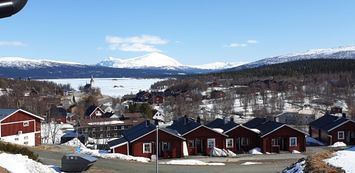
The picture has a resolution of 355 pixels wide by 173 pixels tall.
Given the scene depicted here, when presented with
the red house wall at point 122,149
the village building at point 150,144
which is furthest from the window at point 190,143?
the red house wall at point 122,149

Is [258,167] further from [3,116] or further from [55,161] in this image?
[3,116]

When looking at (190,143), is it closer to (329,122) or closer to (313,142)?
(313,142)

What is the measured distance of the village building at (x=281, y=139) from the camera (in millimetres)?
38603

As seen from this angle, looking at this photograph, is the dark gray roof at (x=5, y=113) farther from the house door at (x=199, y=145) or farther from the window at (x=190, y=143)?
the house door at (x=199, y=145)

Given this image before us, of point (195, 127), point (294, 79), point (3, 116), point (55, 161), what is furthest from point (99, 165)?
point (294, 79)

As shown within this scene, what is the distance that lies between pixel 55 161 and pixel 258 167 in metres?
11.9

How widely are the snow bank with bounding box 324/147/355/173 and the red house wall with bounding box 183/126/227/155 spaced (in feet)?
66.1

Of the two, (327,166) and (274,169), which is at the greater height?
(327,166)

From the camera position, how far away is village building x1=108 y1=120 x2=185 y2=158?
35094 mm

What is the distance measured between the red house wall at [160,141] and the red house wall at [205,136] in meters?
1.80

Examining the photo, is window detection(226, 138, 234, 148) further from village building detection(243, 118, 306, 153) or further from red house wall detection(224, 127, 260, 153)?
village building detection(243, 118, 306, 153)


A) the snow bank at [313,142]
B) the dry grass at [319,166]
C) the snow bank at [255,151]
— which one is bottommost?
the snow bank at [313,142]

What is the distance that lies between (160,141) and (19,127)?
13273 mm

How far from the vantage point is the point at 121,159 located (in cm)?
2988
